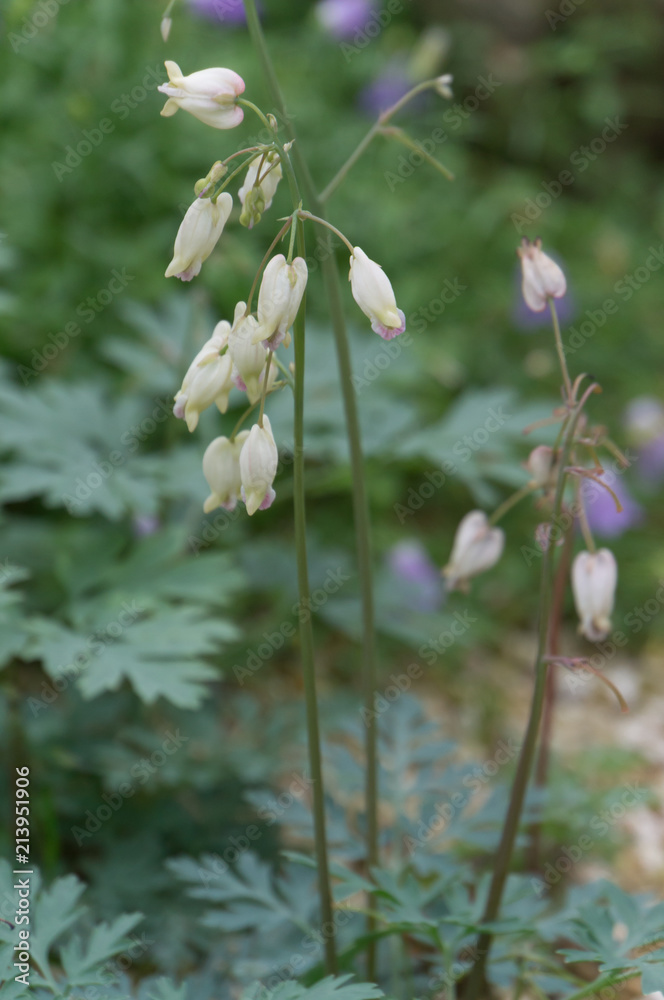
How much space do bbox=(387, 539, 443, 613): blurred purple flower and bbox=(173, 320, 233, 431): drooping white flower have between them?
1.49 meters

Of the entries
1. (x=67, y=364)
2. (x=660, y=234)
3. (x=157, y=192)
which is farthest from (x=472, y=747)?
(x=660, y=234)

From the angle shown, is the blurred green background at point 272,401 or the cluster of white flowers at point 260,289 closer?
the cluster of white flowers at point 260,289

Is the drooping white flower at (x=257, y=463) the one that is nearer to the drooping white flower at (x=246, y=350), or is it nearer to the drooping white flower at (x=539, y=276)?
the drooping white flower at (x=246, y=350)

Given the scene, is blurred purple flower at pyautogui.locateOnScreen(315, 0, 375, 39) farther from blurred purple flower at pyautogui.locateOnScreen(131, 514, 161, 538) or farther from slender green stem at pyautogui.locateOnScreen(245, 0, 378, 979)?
slender green stem at pyautogui.locateOnScreen(245, 0, 378, 979)

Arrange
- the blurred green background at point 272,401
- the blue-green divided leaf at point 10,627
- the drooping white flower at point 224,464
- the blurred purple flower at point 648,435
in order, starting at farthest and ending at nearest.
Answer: the blurred purple flower at point 648,435 → the blurred green background at point 272,401 → the blue-green divided leaf at point 10,627 → the drooping white flower at point 224,464

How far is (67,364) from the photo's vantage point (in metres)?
3.11

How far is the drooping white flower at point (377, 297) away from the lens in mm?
1154

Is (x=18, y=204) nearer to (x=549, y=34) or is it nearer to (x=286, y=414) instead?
(x=286, y=414)

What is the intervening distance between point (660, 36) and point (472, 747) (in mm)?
4433

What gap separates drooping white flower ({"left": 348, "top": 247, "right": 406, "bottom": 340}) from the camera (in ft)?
3.79

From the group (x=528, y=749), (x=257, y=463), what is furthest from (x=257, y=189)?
(x=528, y=749)

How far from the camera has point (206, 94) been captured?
3.69 feet

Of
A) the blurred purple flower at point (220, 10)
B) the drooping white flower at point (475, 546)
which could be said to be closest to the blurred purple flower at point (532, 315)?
the blurred purple flower at point (220, 10)

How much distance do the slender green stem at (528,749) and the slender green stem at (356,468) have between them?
0.66ft
